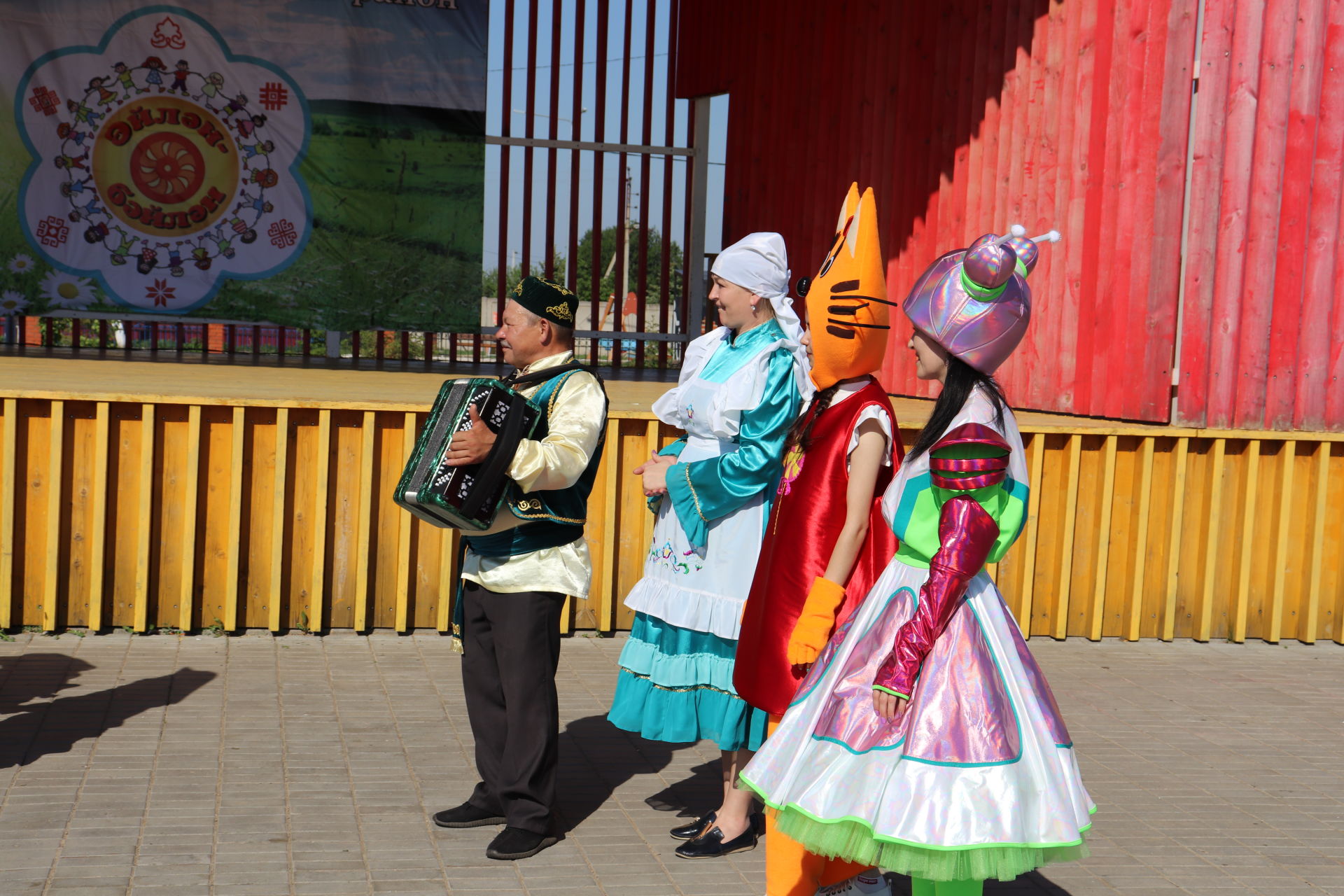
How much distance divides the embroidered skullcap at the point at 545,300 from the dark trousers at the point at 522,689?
Result: 33.0 inches

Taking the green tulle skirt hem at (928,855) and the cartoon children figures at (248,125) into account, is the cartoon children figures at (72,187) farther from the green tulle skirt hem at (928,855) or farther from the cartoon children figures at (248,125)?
the green tulle skirt hem at (928,855)

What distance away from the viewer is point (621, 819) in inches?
167

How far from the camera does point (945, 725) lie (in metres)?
2.57

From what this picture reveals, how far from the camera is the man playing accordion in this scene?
3.86 metres

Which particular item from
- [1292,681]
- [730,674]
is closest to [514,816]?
[730,674]

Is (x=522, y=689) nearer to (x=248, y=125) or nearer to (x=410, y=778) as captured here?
(x=410, y=778)

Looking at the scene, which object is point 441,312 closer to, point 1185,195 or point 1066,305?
point 1066,305

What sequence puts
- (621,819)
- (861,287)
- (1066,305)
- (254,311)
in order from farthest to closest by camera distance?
(254,311)
(1066,305)
(621,819)
(861,287)

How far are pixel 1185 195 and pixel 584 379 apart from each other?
503cm

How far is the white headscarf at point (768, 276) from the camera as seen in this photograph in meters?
3.91

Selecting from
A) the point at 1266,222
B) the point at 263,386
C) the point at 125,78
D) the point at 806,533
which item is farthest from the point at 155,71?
the point at 806,533

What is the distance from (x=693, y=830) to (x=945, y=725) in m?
1.74

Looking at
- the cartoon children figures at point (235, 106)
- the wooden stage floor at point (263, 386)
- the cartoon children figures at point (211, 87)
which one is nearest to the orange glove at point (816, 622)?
the wooden stage floor at point (263, 386)

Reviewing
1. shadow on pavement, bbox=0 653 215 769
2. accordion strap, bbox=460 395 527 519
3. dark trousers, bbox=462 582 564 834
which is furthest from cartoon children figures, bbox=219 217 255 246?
accordion strap, bbox=460 395 527 519
